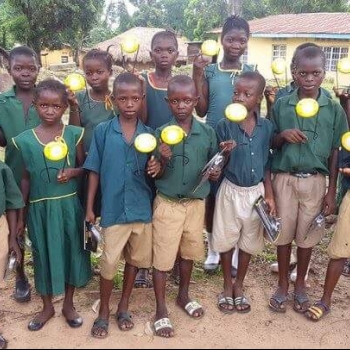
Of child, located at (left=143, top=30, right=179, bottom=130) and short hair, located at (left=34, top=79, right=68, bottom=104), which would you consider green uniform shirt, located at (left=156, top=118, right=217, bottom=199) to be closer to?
child, located at (left=143, top=30, right=179, bottom=130)

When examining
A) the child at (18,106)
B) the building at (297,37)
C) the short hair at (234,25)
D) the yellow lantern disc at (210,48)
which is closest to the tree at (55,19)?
the building at (297,37)

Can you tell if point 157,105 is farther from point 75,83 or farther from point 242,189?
point 242,189

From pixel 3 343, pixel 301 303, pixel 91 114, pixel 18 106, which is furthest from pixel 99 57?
pixel 301 303

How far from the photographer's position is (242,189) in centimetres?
305

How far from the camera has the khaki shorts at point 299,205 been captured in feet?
10.0

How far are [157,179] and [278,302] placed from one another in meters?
1.36

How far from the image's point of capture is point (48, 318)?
10.0 ft

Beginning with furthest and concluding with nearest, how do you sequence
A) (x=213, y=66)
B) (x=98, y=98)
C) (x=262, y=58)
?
(x=262, y=58)
(x=213, y=66)
(x=98, y=98)

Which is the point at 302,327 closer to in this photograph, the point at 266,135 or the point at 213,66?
the point at 266,135

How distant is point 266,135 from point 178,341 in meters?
1.53

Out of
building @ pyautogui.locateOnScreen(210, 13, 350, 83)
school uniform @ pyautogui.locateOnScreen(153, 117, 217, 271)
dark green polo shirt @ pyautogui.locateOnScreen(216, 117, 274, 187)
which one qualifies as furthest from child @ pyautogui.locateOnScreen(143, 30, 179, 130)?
building @ pyautogui.locateOnScreen(210, 13, 350, 83)

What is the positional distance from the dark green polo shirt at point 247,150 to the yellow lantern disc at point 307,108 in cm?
32

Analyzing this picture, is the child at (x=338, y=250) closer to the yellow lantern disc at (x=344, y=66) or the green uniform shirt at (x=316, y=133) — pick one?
the green uniform shirt at (x=316, y=133)

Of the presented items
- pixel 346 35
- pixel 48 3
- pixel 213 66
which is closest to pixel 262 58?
pixel 346 35
